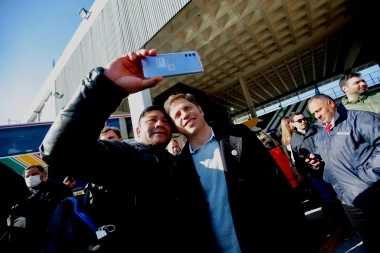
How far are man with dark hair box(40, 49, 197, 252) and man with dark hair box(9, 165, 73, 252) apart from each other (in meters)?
1.15

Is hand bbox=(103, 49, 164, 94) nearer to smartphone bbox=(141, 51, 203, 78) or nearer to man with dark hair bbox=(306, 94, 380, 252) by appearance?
smartphone bbox=(141, 51, 203, 78)

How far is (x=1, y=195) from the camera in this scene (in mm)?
1422

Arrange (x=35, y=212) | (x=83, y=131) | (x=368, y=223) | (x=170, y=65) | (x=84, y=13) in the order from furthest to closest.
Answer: (x=84, y=13) → (x=35, y=212) → (x=368, y=223) → (x=170, y=65) → (x=83, y=131)

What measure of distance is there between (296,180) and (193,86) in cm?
1137

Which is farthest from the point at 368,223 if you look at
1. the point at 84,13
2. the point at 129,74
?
the point at 84,13

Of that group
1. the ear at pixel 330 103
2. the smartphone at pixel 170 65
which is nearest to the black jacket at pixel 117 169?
the smartphone at pixel 170 65

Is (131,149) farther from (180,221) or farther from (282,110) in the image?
(282,110)

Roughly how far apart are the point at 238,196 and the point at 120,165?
83 centimetres

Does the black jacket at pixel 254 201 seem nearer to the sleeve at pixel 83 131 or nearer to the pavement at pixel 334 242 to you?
the sleeve at pixel 83 131

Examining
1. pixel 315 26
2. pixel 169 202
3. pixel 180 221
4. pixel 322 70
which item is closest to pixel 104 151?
pixel 169 202

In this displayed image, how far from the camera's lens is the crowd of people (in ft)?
2.96

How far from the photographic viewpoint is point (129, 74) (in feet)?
3.36

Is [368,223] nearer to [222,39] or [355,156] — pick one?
[355,156]

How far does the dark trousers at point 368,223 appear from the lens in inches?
84.7
